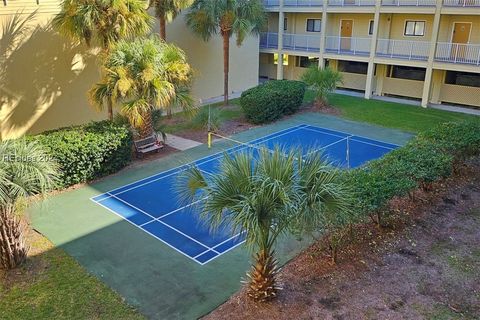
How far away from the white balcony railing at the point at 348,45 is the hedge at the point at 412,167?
1330 cm

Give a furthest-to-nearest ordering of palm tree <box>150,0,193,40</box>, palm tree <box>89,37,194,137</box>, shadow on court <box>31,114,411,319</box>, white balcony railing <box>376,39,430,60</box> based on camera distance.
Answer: white balcony railing <box>376,39,430,60</box> → palm tree <box>150,0,193,40</box> → palm tree <box>89,37,194,137</box> → shadow on court <box>31,114,411,319</box>

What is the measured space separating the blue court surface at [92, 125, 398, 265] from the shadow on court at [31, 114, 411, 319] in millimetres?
256

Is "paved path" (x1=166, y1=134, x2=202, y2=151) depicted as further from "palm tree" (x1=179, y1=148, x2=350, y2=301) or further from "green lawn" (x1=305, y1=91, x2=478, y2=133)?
"palm tree" (x1=179, y1=148, x2=350, y2=301)

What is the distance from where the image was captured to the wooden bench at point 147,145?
15656 mm

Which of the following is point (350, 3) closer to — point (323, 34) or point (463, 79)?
point (323, 34)

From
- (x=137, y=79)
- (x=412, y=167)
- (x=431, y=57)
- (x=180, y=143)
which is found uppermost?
(x=431, y=57)

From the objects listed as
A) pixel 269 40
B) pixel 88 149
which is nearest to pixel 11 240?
pixel 88 149

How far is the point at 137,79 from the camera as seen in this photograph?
1390cm

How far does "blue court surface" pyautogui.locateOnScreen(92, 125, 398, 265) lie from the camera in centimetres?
995

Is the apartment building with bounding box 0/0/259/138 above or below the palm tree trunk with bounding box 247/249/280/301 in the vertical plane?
above

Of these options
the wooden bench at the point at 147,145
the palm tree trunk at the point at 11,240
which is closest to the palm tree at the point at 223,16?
the wooden bench at the point at 147,145

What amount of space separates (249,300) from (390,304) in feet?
8.34

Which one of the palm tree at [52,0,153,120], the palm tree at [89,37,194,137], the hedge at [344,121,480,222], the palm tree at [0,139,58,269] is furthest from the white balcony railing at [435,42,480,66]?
the palm tree at [0,139,58,269]

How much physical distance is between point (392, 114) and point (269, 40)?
38.9 feet
